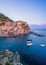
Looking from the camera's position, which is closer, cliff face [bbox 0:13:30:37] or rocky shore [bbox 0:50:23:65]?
rocky shore [bbox 0:50:23:65]

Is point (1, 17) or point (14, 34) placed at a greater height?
point (1, 17)

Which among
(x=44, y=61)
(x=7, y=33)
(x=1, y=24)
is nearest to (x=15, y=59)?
(x=44, y=61)

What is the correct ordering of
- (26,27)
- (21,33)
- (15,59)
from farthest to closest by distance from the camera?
(26,27) < (21,33) < (15,59)

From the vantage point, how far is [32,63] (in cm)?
732

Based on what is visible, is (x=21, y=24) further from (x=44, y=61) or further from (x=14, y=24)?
(x=44, y=61)

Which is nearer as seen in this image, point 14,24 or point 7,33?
point 7,33

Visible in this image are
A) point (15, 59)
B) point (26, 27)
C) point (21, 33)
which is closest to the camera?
point (15, 59)

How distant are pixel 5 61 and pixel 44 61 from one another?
97.0 inches

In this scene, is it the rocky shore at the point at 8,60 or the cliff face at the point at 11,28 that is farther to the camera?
the cliff face at the point at 11,28

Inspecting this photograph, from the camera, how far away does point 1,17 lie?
23.2m

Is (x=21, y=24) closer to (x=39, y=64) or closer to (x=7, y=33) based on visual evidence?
(x=7, y=33)

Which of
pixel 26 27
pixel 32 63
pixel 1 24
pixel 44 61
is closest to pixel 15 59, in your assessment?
pixel 32 63

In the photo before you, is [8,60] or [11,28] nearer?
[8,60]

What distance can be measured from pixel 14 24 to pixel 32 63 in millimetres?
13581
